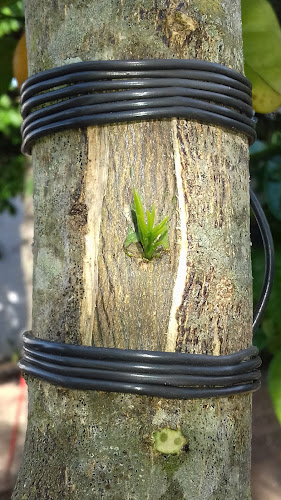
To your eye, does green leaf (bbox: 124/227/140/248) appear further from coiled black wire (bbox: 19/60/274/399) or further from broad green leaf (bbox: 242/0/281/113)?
broad green leaf (bbox: 242/0/281/113)

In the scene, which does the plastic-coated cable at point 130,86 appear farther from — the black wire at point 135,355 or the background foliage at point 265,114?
the background foliage at point 265,114

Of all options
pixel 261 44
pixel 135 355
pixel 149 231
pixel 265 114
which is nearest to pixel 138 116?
pixel 149 231

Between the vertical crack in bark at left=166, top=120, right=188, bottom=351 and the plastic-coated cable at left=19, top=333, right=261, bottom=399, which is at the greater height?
the vertical crack in bark at left=166, top=120, right=188, bottom=351

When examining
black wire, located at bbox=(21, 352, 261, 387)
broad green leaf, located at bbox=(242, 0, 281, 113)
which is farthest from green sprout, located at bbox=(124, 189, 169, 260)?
broad green leaf, located at bbox=(242, 0, 281, 113)

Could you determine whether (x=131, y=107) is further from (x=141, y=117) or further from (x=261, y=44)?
(x=261, y=44)

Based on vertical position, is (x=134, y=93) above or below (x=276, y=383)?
above

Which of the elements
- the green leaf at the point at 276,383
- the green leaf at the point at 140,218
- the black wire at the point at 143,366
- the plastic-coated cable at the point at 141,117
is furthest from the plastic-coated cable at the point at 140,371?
the green leaf at the point at 276,383
